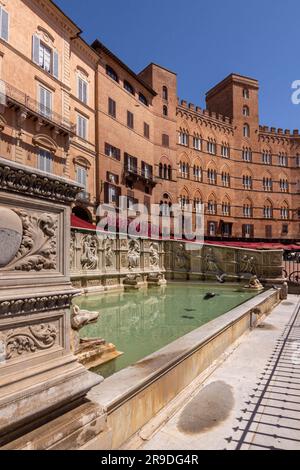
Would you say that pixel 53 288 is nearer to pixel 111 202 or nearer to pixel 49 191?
pixel 49 191

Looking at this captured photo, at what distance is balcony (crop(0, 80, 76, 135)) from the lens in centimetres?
1694

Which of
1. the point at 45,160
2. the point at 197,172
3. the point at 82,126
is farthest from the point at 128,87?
the point at 45,160

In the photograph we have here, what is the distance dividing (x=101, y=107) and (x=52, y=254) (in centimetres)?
2630

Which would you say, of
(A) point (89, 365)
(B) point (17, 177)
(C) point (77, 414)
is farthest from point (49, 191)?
(A) point (89, 365)

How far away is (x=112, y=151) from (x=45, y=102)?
25.8 ft

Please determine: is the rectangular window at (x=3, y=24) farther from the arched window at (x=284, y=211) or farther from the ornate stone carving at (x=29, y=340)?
the arched window at (x=284, y=211)

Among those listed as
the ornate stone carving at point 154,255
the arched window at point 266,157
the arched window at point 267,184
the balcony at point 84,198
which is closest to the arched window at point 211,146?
the arched window at point 266,157

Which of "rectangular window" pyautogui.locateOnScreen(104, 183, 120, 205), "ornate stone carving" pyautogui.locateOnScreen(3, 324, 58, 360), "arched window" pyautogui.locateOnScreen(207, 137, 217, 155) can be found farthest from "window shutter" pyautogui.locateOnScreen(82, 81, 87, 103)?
"ornate stone carving" pyautogui.locateOnScreen(3, 324, 58, 360)

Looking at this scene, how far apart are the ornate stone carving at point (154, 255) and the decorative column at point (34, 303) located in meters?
10.9

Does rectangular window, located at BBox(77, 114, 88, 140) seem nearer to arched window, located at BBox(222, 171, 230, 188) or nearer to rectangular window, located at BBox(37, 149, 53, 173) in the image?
rectangular window, located at BBox(37, 149, 53, 173)

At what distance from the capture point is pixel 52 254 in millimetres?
2107

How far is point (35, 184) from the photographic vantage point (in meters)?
2.00

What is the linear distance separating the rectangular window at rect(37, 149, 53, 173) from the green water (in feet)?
41.9

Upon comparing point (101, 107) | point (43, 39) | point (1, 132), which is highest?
point (43, 39)
